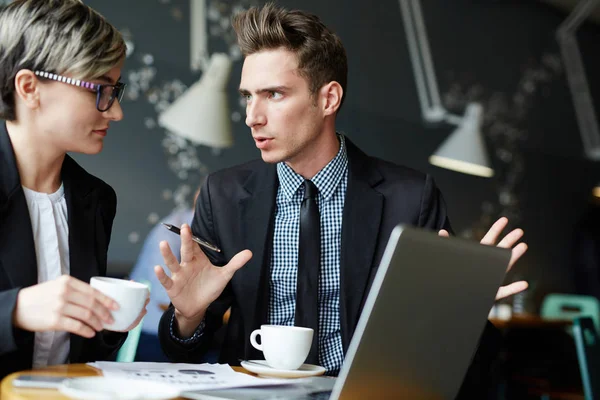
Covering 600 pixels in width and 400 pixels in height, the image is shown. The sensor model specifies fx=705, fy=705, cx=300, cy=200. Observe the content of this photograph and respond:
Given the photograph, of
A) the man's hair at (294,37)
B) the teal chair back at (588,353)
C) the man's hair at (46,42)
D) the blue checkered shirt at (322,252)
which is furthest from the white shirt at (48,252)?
the teal chair back at (588,353)

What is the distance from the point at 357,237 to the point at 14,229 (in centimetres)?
89

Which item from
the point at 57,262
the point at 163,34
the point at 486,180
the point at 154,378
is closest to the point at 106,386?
the point at 154,378

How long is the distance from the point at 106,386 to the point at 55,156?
0.60m

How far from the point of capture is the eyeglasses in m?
1.38

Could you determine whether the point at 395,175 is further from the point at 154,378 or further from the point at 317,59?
the point at 154,378

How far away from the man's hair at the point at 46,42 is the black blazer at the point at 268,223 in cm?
66

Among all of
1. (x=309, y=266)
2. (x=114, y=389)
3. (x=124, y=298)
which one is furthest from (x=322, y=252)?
(x=114, y=389)

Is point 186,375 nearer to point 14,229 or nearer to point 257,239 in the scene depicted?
point 14,229

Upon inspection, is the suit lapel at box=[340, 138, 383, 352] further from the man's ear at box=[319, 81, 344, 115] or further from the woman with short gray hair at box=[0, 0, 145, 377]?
the woman with short gray hair at box=[0, 0, 145, 377]

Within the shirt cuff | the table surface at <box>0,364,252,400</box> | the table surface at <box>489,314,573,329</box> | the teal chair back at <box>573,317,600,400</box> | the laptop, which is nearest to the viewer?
the table surface at <box>0,364,252,400</box>

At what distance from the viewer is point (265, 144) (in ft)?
6.50

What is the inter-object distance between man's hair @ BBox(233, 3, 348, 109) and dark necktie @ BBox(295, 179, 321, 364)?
0.39 meters

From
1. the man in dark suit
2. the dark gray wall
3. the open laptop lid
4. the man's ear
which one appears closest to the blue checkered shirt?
the man in dark suit

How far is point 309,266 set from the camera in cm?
186
